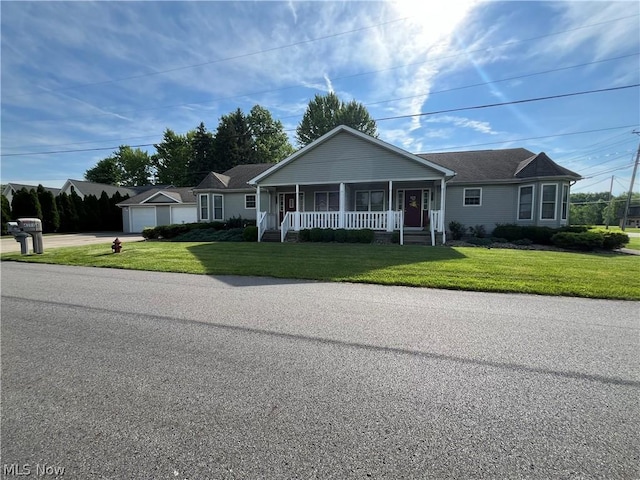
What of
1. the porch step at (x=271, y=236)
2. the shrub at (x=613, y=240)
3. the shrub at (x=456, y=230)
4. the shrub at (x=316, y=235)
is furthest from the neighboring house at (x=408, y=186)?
the shrub at (x=613, y=240)

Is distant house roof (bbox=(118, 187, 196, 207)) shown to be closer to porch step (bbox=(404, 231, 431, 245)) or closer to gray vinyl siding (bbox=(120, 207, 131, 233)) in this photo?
gray vinyl siding (bbox=(120, 207, 131, 233))

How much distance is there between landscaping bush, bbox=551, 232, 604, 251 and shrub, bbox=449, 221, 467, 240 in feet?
14.3

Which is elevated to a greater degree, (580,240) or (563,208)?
(563,208)

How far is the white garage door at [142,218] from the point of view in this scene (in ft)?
98.3

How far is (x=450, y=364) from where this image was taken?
3014 millimetres

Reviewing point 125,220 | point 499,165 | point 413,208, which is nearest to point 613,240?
point 499,165

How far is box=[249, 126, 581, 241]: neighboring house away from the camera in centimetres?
1487

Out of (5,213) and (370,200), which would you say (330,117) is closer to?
(370,200)

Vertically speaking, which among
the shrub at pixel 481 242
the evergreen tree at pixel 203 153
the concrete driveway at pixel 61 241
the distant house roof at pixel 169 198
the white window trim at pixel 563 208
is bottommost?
the concrete driveway at pixel 61 241

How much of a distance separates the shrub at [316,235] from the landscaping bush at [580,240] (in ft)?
33.7

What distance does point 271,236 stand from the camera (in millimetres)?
16375

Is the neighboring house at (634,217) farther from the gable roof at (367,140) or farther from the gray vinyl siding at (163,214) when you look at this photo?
the gray vinyl siding at (163,214)

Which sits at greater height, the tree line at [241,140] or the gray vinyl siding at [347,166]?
the tree line at [241,140]

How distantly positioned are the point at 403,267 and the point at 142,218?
29907 mm
